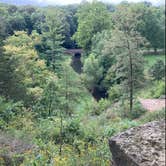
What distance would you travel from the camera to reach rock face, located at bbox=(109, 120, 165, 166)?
3.39 meters

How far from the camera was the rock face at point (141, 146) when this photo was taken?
11.1 feet

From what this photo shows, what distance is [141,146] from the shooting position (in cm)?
364

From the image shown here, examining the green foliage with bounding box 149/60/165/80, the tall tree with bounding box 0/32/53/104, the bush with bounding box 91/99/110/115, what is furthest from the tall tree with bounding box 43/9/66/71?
the green foliage with bounding box 149/60/165/80

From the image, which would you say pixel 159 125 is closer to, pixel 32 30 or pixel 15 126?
pixel 15 126

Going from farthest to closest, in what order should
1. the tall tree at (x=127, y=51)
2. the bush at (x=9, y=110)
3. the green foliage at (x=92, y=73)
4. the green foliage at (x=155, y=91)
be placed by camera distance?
the green foliage at (x=92, y=73)
the green foliage at (x=155, y=91)
the tall tree at (x=127, y=51)
the bush at (x=9, y=110)

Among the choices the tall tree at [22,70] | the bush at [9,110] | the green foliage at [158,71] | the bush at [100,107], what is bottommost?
the bush at [100,107]

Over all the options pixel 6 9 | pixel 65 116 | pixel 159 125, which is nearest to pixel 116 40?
pixel 65 116

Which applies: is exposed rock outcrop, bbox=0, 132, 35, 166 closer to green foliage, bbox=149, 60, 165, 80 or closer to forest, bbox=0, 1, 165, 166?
forest, bbox=0, 1, 165, 166

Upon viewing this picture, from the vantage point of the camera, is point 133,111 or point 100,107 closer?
point 133,111

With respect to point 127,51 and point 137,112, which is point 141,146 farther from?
point 137,112

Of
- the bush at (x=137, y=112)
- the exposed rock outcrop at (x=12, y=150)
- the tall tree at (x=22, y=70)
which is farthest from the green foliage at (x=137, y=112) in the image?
the exposed rock outcrop at (x=12, y=150)

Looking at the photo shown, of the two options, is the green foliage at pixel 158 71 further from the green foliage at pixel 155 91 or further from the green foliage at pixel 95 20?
the green foliage at pixel 95 20

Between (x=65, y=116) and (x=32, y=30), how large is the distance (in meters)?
2.30

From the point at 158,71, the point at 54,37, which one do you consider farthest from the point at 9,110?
the point at 158,71
